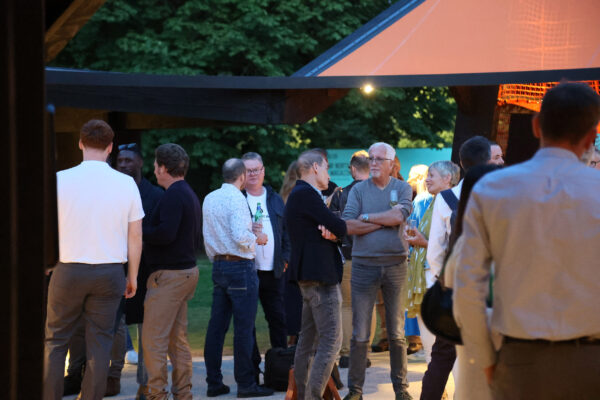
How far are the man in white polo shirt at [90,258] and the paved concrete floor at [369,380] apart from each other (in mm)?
1633

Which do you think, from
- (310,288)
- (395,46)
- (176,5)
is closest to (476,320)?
(310,288)

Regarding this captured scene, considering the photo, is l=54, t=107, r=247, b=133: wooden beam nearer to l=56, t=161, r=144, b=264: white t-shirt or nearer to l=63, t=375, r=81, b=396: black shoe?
l=63, t=375, r=81, b=396: black shoe

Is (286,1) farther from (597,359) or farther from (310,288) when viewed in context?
(597,359)

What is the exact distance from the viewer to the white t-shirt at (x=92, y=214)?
221 inches

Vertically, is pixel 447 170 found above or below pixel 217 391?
above

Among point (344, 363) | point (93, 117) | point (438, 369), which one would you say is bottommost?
point (344, 363)

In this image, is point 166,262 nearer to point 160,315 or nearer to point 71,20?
point 160,315

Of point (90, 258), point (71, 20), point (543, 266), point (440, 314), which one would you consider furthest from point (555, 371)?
point (90, 258)

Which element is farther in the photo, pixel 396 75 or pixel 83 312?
pixel 396 75

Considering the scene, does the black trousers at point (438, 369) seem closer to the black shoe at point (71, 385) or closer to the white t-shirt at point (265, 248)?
the white t-shirt at point (265, 248)

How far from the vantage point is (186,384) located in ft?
21.6

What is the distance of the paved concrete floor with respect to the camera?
7316 mm

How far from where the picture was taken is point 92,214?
5652mm

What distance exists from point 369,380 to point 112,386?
2273 mm
